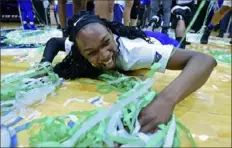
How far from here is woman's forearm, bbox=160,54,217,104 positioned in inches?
24.6

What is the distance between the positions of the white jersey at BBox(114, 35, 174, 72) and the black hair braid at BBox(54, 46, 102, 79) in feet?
0.40

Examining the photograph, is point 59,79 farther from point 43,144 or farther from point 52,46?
point 43,144

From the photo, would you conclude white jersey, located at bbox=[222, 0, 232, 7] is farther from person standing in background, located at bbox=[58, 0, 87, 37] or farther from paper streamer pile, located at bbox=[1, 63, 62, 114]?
paper streamer pile, located at bbox=[1, 63, 62, 114]

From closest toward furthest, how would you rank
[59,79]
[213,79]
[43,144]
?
1. [43,144]
2. [59,79]
3. [213,79]

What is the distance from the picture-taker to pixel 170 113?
0.57 metres

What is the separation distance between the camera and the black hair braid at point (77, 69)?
0.99 metres

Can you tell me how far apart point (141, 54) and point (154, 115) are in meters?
0.36

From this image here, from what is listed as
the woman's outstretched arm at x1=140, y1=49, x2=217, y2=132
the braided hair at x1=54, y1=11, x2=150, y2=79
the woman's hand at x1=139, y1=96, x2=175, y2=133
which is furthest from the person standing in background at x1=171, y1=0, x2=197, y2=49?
the woman's hand at x1=139, y1=96, x2=175, y2=133

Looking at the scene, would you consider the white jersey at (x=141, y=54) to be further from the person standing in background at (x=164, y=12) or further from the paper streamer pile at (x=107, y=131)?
the person standing in background at (x=164, y=12)

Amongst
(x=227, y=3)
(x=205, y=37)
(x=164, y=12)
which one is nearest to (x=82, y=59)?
(x=227, y=3)

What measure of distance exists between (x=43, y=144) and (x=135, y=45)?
505 millimetres

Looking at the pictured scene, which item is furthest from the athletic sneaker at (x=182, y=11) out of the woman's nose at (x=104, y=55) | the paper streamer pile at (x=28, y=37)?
the woman's nose at (x=104, y=55)

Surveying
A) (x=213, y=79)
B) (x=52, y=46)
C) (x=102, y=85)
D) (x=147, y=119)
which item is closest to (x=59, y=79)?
(x=102, y=85)

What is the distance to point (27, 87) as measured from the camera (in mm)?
818
